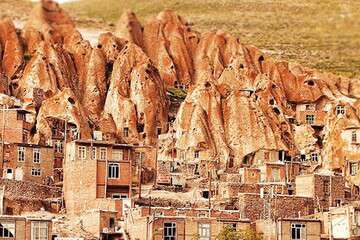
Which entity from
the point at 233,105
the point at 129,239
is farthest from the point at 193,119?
the point at 129,239

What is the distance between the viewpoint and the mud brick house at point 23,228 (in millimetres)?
89938

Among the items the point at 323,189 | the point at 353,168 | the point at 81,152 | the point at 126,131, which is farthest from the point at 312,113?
the point at 81,152

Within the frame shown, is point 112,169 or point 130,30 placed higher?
point 130,30

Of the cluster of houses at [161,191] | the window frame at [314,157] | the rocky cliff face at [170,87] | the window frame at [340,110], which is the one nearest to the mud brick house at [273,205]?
the cluster of houses at [161,191]

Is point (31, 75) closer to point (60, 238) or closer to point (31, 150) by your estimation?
point (31, 150)

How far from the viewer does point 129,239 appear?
95.7 metres

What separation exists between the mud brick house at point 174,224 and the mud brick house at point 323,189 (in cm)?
1204

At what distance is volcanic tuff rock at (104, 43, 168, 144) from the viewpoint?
134125 mm

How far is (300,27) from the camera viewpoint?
188 meters

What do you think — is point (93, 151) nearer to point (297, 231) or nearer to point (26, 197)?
point (26, 197)

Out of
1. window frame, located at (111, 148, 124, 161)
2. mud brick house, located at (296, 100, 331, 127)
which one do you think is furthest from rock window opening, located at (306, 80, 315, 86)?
window frame, located at (111, 148, 124, 161)

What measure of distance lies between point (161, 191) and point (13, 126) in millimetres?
15760

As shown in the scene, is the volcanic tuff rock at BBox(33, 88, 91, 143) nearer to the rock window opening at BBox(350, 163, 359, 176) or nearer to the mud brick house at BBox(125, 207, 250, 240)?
the rock window opening at BBox(350, 163, 359, 176)

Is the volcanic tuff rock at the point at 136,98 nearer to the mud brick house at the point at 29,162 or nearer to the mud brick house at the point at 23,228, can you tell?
the mud brick house at the point at 29,162
